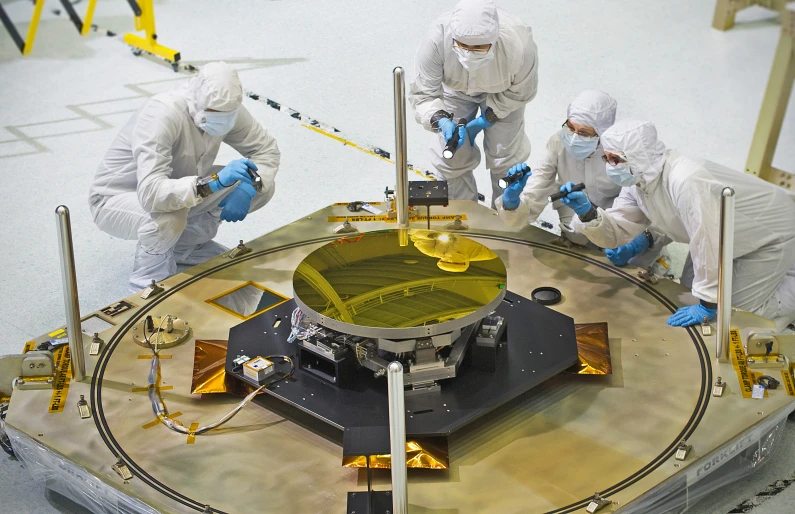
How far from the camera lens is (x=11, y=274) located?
17.8 ft

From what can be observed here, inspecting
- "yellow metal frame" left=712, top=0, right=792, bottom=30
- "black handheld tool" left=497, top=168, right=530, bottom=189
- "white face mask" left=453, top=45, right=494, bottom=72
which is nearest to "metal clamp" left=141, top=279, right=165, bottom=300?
"black handheld tool" left=497, top=168, right=530, bottom=189

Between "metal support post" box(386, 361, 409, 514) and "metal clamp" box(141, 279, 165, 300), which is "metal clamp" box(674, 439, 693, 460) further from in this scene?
"metal clamp" box(141, 279, 165, 300)

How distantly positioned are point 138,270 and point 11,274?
28.8 inches

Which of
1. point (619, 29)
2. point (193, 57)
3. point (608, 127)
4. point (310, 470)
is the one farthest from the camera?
point (193, 57)

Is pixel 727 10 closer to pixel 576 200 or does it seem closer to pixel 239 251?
pixel 576 200

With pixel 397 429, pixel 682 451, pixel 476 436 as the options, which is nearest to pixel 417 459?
pixel 476 436

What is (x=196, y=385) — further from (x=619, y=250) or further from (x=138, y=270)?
(x=619, y=250)

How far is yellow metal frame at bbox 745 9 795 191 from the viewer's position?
564cm

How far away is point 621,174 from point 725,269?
813 millimetres

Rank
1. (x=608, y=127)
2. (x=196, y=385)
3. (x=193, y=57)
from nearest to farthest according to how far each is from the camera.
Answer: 1. (x=196, y=385)
2. (x=608, y=127)
3. (x=193, y=57)

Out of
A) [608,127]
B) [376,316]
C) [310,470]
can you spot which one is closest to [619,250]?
[608,127]

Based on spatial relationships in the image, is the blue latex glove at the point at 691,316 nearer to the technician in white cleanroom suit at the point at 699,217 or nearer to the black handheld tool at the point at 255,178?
the technician in white cleanroom suit at the point at 699,217

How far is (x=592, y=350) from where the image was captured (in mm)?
Result: 4113

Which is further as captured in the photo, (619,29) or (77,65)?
(77,65)
